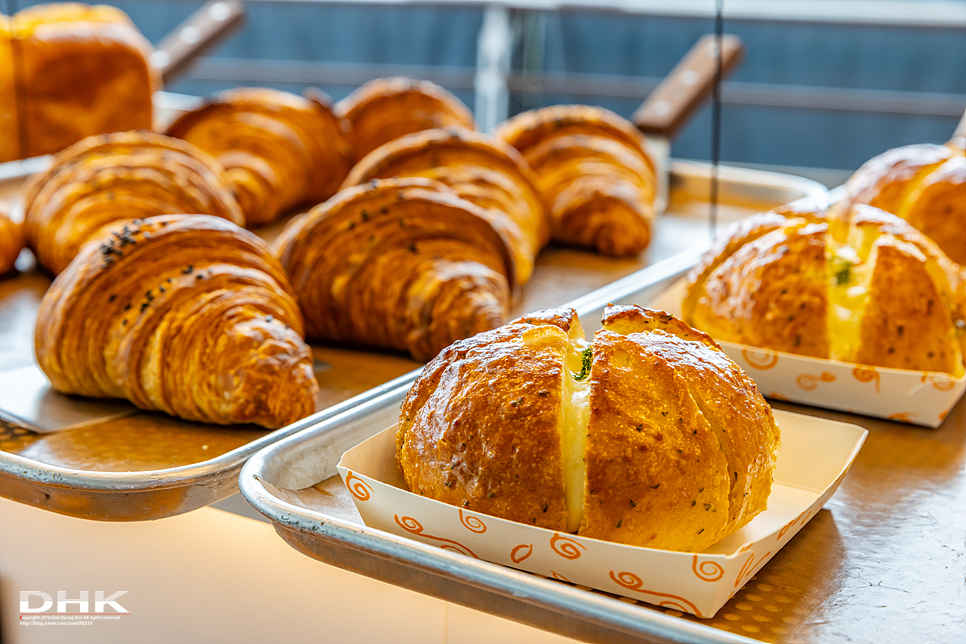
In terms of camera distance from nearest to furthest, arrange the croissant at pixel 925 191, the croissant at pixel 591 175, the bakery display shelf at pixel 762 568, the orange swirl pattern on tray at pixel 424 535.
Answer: the bakery display shelf at pixel 762 568, the orange swirl pattern on tray at pixel 424 535, the croissant at pixel 925 191, the croissant at pixel 591 175

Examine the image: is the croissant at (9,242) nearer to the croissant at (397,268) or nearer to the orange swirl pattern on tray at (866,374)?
the croissant at (397,268)

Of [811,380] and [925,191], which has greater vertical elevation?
[925,191]

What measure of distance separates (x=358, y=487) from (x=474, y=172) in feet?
3.27

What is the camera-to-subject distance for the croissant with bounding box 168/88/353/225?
76.5 inches

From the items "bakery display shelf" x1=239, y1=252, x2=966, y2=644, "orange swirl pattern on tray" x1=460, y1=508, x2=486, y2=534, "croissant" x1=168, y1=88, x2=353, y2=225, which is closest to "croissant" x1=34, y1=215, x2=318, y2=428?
"bakery display shelf" x1=239, y1=252, x2=966, y2=644

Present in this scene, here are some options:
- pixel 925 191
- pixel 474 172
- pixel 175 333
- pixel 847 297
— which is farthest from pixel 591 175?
pixel 175 333

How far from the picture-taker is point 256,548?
3.23 ft

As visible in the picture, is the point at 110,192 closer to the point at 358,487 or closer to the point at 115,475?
the point at 115,475

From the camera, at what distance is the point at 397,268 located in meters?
1.34

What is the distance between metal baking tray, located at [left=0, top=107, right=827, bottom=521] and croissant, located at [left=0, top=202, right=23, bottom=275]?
3 cm

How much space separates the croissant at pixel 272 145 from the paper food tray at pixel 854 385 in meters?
1.14

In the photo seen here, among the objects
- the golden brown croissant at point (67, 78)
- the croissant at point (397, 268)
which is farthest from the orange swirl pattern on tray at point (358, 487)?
the golden brown croissant at point (67, 78)

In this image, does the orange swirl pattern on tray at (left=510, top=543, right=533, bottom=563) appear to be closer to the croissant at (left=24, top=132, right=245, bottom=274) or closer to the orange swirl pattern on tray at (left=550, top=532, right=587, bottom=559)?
the orange swirl pattern on tray at (left=550, top=532, right=587, bottom=559)

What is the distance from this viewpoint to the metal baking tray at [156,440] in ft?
2.82
